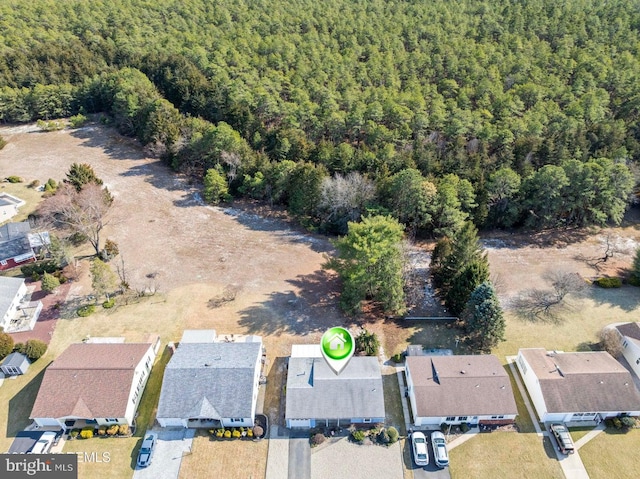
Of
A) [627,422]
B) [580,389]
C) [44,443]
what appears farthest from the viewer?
[580,389]

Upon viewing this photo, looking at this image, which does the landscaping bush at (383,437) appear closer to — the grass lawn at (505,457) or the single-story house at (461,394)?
the single-story house at (461,394)

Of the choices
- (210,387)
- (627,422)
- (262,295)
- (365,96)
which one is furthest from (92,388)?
(365,96)

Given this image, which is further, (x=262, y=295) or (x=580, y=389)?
(x=262, y=295)

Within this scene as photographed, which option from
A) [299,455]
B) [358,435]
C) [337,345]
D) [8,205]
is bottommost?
[299,455]

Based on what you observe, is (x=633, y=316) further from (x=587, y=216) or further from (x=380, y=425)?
(x=380, y=425)

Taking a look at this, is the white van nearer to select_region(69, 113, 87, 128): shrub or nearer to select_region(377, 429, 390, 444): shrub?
select_region(377, 429, 390, 444): shrub

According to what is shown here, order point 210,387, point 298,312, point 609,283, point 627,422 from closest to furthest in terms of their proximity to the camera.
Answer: point 627,422
point 210,387
point 298,312
point 609,283

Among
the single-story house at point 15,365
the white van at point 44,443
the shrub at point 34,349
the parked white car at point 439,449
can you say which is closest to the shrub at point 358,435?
the parked white car at point 439,449

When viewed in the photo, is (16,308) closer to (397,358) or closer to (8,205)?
(8,205)
